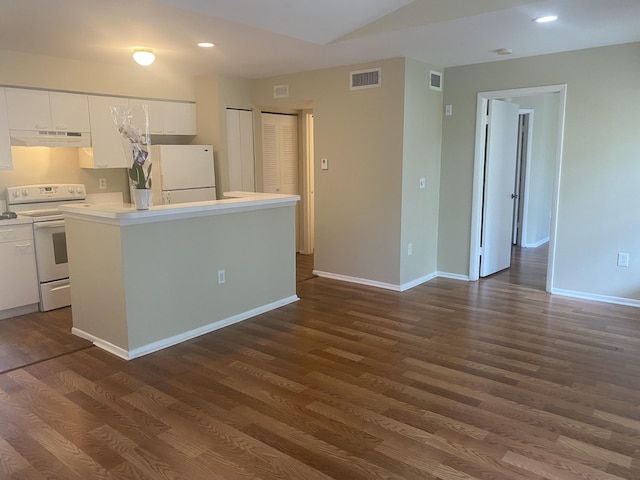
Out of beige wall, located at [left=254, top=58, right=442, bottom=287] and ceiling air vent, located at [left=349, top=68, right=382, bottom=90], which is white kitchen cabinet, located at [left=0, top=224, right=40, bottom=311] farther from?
ceiling air vent, located at [left=349, top=68, right=382, bottom=90]

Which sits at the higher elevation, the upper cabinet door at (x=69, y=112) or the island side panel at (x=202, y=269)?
the upper cabinet door at (x=69, y=112)

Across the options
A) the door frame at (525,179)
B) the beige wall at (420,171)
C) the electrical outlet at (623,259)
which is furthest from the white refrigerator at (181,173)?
the door frame at (525,179)

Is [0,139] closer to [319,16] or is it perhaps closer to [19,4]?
[19,4]

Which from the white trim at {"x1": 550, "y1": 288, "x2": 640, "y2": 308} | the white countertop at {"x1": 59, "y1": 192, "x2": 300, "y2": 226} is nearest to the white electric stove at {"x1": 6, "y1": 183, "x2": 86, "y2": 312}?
the white countertop at {"x1": 59, "y1": 192, "x2": 300, "y2": 226}

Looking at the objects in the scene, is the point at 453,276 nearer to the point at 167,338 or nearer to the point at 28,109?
the point at 167,338

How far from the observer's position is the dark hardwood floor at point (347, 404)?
2.38 metres

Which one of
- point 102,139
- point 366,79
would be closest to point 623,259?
point 366,79

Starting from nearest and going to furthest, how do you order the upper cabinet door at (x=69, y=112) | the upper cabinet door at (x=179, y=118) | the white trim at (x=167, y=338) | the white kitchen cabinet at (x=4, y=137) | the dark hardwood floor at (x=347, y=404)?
the dark hardwood floor at (x=347, y=404)
the white trim at (x=167, y=338)
the white kitchen cabinet at (x=4, y=137)
the upper cabinet door at (x=69, y=112)
the upper cabinet door at (x=179, y=118)

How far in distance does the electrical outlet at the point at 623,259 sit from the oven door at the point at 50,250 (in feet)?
17.9

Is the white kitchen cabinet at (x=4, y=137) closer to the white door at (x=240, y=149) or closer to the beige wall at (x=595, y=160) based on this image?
the white door at (x=240, y=149)

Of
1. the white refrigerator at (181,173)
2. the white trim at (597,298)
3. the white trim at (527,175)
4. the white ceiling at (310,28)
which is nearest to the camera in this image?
the white ceiling at (310,28)

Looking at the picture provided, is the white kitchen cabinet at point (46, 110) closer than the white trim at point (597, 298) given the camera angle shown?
Yes

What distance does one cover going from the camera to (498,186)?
5.92 m

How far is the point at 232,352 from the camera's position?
3.74 m
